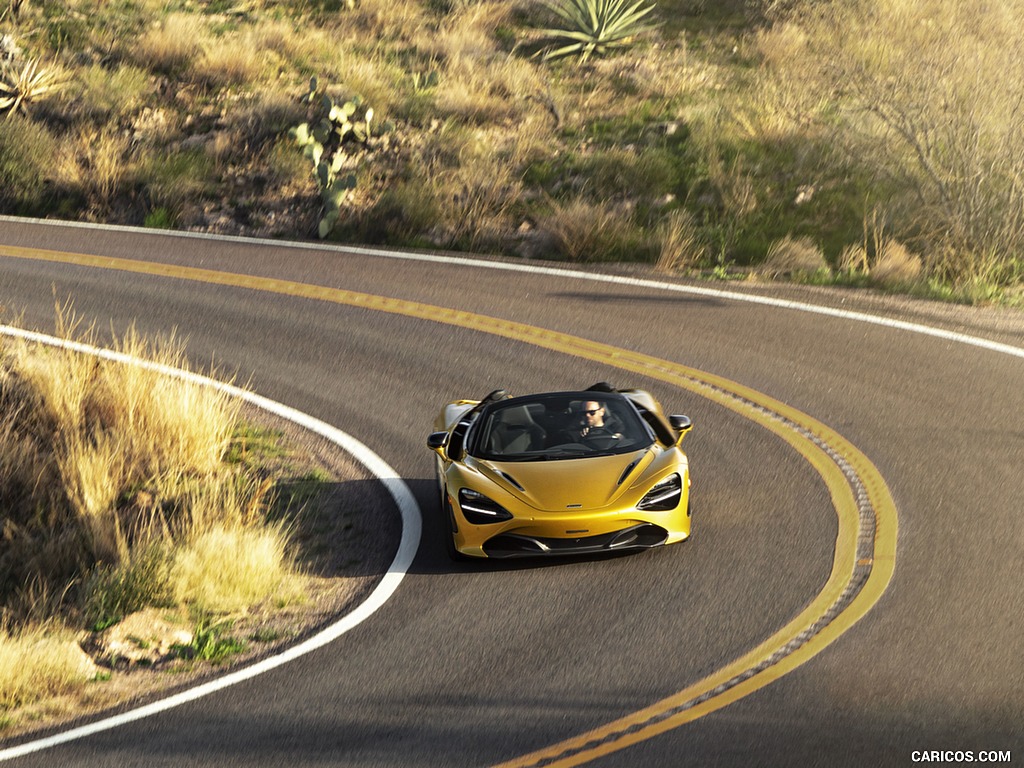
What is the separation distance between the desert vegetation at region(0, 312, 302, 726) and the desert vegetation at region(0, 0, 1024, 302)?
7.34 m

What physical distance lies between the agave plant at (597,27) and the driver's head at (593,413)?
56.4 ft

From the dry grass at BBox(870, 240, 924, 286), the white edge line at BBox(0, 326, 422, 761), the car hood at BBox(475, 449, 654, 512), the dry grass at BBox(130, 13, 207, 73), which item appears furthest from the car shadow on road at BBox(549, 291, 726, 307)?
the dry grass at BBox(130, 13, 207, 73)

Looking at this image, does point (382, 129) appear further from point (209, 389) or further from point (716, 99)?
point (209, 389)

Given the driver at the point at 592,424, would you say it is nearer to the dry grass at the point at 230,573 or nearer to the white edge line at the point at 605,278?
the dry grass at the point at 230,573

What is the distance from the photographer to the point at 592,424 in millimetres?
10945

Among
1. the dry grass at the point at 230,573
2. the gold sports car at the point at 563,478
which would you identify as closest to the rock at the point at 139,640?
the dry grass at the point at 230,573

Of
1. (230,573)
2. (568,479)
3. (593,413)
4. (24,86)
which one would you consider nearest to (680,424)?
(593,413)

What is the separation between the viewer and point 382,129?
24172mm

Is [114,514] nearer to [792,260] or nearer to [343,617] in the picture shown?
[343,617]

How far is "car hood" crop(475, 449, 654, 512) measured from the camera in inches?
387

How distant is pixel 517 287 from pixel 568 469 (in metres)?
8.50

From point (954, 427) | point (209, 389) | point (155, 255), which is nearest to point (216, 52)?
point (155, 255)

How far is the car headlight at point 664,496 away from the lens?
9.86 meters

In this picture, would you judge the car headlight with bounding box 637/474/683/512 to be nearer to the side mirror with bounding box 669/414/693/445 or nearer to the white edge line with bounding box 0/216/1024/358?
the side mirror with bounding box 669/414/693/445
